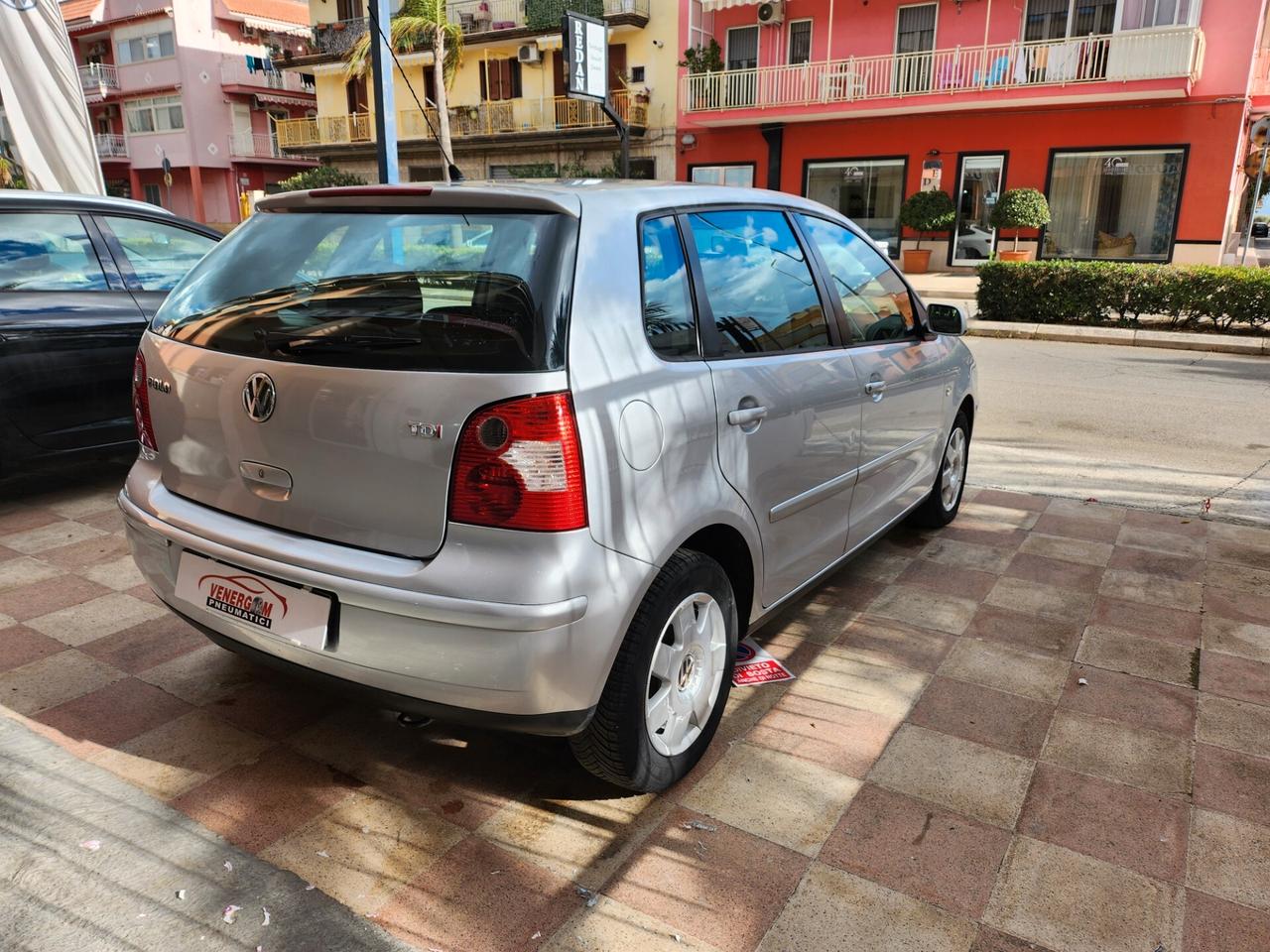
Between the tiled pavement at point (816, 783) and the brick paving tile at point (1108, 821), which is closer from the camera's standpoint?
the tiled pavement at point (816, 783)

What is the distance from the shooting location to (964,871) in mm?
2309

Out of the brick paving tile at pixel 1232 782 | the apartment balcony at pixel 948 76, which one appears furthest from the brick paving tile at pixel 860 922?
the apartment balcony at pixel 948 76

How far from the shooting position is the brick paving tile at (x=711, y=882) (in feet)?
6.99

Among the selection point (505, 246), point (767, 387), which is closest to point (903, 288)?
point (767, 387)

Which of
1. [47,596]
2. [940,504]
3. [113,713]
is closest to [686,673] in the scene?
[113,713]

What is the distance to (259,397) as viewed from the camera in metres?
2.38

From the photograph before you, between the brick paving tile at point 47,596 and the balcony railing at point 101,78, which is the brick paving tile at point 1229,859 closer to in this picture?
the brick paving tile at point 47,596

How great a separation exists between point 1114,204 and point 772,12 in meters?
10.1

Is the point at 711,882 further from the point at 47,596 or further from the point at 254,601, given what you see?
the point at 47,596

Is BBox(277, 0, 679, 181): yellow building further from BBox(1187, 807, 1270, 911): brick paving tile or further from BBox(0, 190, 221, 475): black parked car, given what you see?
BBox(1187, 807, 1270, 911): brick paving tile

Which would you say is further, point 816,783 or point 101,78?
point 101,78

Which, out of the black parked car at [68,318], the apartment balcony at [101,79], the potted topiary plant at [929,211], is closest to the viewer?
the black parked car at [68,318]

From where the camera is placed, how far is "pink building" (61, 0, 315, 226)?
128 ft

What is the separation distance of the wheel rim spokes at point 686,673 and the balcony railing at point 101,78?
48.8 meters
